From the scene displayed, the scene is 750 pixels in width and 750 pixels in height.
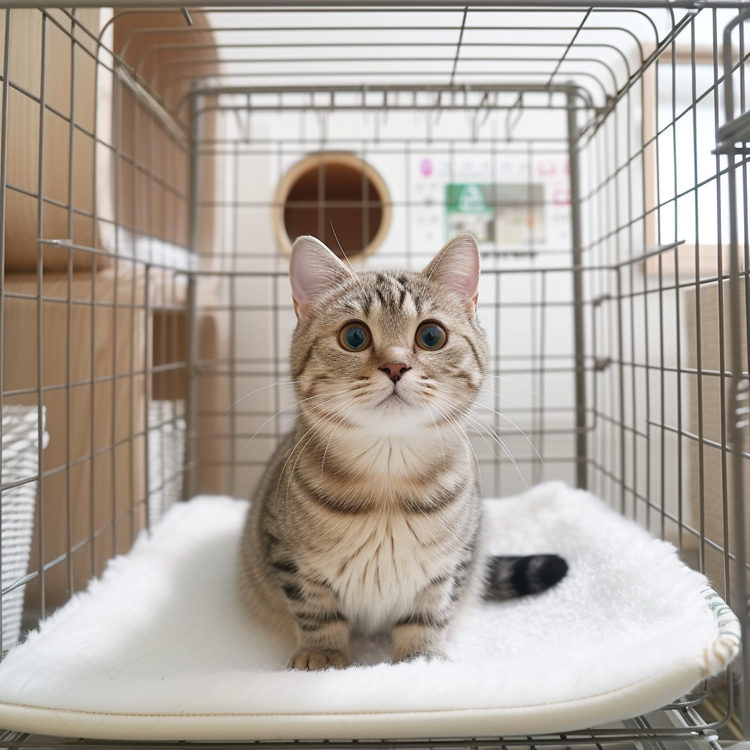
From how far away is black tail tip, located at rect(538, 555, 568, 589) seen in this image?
1.09 meters

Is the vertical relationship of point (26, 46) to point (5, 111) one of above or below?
above

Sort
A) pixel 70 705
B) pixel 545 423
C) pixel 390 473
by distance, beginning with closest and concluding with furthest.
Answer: pixel 70 705 → pixel 390 473 → pixel 545 423

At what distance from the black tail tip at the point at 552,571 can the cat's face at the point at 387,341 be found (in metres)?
0.40

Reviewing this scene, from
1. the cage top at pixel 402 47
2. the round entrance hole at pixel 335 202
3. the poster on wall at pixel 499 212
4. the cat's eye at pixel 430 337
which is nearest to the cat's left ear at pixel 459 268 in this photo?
the cat's eye at pixel 430 337

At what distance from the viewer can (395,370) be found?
0.82 meters

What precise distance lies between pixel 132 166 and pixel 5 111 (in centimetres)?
58

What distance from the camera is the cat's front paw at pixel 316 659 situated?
34.3 inches

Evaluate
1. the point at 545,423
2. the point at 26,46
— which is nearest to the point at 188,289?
the point at 26,46

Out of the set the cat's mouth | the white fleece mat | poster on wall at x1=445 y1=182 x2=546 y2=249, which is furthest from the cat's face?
poster on wall at x1=445 y1=182 x2=546 y2=249

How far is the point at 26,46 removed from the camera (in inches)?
37.8

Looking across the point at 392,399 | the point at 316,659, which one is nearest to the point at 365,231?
the point at 392,399

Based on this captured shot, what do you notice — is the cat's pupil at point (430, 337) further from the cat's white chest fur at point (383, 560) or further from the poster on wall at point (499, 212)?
the poster on wall at point (499, 212)

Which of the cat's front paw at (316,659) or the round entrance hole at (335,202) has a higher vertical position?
the round entrance hole at (335,202)

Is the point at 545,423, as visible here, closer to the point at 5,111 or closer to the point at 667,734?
the point at 667,734
